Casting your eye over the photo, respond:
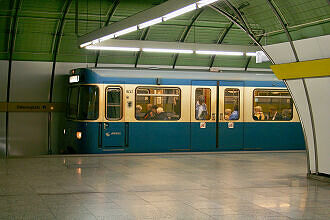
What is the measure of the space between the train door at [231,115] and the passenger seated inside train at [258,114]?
1.62 feet

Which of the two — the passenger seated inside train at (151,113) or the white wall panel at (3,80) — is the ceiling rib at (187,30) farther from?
the white wall panel at (3,80)

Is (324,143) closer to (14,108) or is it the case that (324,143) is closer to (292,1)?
(292,1)

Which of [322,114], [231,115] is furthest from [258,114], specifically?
[322,114]

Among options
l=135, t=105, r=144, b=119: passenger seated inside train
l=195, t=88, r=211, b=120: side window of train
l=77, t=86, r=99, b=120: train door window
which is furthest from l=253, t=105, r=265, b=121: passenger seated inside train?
l=77, t=86, r=99, b=120: train door window

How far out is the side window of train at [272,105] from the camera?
58.9 feet

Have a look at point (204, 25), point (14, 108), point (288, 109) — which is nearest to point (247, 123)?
point (288, 109)

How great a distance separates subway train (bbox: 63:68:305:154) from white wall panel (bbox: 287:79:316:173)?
5.74 m

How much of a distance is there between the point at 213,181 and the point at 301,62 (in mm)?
3138

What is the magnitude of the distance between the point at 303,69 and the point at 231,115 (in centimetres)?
684

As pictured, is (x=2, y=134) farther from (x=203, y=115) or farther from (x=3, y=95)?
(x=203, y=115)

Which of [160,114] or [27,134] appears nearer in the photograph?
[160,114]

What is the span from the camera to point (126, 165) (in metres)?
14.1

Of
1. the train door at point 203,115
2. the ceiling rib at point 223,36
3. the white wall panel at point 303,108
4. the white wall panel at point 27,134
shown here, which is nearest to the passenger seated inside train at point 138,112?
the train door at point 203,115

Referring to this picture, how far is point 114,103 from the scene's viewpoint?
16172 millimetres
